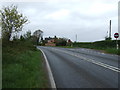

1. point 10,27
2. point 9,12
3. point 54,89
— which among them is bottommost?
point 54,89

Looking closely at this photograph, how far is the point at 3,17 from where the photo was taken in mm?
29438

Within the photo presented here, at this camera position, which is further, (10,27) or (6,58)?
(10,27)

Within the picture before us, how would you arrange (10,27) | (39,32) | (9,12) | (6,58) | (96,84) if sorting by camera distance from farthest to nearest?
(39,32)
(9,12)
(10,27)
(6,58)
(96,84)

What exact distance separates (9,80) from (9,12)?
984 inches

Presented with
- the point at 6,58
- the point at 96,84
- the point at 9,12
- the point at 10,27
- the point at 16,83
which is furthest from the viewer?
the point at 9,12

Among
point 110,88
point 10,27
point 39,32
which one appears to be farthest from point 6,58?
point 39,32

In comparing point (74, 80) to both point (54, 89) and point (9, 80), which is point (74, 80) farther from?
point (9, 80)

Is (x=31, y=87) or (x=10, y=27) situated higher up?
(x=10, y=27)

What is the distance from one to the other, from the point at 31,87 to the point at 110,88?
8.85 ft

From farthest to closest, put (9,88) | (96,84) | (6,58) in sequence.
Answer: (6,58) → (96,84) → (9,88)

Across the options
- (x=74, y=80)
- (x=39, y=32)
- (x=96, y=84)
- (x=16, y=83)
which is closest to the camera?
(x=16, y=83)

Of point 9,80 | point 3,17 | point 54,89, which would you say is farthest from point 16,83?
point 3,17

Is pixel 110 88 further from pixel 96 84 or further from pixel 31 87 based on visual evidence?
pixel 31 87

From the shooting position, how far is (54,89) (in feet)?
22.5
